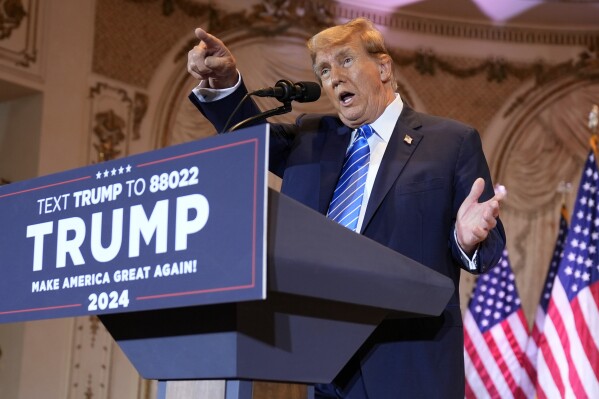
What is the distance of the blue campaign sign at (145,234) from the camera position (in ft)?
4.20

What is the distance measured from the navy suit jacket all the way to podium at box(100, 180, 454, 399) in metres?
0.33

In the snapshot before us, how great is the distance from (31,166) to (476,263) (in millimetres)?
4683

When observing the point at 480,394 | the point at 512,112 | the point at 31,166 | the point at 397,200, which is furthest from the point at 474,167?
the point at 512,112

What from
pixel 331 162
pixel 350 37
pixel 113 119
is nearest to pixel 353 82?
pixel 350 37

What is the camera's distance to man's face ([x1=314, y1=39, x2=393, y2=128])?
2295 mm

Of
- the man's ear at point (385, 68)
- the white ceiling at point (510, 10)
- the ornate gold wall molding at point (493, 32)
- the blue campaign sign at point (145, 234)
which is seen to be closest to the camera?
the blue campaign sign at point (145, 234)

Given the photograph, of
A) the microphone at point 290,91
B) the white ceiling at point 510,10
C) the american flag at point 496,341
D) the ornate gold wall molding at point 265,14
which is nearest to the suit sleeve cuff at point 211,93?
the microphone at point 290,91

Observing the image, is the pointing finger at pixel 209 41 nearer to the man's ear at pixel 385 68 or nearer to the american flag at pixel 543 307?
the man's ear at pixel 385 68

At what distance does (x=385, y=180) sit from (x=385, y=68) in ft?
1.50

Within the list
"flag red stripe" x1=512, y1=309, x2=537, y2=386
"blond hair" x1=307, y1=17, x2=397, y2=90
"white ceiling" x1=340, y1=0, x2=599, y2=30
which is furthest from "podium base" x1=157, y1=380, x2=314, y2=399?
"white ceiling" x1=340, y1=0, x2=599, y2=30

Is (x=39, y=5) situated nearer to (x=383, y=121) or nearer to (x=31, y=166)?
(x=31, y=166)

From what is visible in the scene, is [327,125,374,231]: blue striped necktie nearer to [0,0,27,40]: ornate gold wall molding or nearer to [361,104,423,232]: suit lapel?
[361,104,423,232]: suit lapel

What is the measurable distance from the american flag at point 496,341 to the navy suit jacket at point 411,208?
3.62m

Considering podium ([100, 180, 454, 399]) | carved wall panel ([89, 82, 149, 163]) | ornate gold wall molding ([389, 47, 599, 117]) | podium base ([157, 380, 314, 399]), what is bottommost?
podium base ([157, 380, 314, 399])
